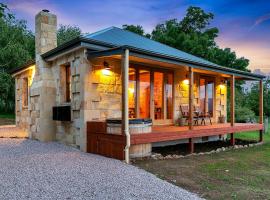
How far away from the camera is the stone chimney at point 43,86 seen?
9.81m

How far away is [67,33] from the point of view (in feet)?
90.2

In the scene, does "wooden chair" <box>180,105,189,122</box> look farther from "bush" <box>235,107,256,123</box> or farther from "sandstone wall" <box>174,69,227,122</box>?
"bush" <box>235,107,256,123</box>

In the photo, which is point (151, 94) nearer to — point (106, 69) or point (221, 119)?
point (106, 69)

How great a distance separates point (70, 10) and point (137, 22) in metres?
9.51

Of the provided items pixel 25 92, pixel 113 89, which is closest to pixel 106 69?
pixel 113 89

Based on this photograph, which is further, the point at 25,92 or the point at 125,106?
the point at 25,92

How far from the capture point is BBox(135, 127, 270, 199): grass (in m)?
4.98

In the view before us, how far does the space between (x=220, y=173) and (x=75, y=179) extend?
3.16 metres

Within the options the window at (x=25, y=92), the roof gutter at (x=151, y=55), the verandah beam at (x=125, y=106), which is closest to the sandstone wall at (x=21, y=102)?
the window at (x=25, y=92)

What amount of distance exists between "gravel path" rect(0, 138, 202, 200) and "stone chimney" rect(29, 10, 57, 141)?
2582 millimetres

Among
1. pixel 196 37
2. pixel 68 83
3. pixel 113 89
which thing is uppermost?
pixel 196 37

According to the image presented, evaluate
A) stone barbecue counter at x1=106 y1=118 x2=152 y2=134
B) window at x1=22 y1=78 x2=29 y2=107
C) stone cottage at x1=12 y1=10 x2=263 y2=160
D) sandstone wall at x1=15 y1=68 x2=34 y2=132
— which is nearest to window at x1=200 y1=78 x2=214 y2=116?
stone cottage at x1=12 y1=10 x2=263 y2=160

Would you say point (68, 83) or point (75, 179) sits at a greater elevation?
point (68, 83)

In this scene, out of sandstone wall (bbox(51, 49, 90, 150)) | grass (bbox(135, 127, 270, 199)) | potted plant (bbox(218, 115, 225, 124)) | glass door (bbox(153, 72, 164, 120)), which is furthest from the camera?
potted plant (bbox(218, 115, 225, 124))
